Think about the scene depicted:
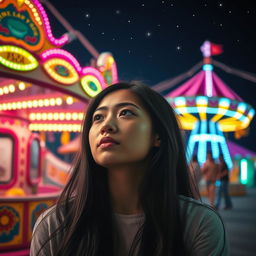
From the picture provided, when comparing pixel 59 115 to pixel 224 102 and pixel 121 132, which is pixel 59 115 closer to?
pixel 121 132

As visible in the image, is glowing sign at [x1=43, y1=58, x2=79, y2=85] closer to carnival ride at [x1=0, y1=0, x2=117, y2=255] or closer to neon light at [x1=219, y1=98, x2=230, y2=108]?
carnival ride at [x1=0, y1=0, x2=117, y2=255]

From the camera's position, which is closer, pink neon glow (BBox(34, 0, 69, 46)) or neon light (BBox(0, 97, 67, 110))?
pink neon glow (BBox(34, 0, 69, 46))

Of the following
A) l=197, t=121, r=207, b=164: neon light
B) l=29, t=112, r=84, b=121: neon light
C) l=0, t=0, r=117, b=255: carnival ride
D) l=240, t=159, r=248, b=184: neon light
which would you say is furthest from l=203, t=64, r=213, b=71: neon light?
l=0, t=0, r=117, b=255: carnival ride

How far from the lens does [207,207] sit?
1148 millimetres

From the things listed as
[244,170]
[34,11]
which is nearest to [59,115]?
[34,11]

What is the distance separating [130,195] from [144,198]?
68mm

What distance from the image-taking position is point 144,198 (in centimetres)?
118

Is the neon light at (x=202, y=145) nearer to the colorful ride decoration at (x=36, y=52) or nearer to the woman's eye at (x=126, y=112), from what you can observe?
the colorful ride decoration at (x=36, y=52)

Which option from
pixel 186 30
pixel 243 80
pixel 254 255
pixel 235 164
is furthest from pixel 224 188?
pixel 235 164

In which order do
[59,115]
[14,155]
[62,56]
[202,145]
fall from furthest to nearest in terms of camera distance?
[202,145], [59,115], [14,155], [62,56]

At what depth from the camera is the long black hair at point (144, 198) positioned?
3.55 feet

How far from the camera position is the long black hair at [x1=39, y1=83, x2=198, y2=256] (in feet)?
3.55

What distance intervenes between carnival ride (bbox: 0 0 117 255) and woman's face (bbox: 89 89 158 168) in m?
1.51

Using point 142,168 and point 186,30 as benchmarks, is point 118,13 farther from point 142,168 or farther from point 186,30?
point 142,168
